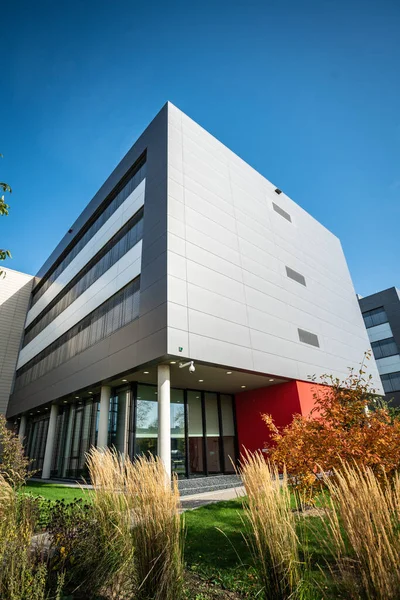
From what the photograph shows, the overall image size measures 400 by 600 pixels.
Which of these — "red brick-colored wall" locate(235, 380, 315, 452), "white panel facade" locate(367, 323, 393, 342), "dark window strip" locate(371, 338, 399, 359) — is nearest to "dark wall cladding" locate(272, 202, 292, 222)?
Result: "red brick-colored wall" locate(235, 380, 315, 452)

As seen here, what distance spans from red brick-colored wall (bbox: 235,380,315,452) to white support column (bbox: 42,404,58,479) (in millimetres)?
11397

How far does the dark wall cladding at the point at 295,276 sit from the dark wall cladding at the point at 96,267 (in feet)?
29.0

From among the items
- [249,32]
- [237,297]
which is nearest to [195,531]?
[237,297]

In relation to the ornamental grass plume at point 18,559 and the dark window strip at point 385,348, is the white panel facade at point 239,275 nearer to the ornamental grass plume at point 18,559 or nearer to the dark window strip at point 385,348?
the ornamental grass plume at point 18,559

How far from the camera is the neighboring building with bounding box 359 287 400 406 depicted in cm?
2958

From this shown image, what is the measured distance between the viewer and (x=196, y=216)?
42.2 feet

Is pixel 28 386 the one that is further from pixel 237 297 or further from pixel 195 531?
pixel 195 531

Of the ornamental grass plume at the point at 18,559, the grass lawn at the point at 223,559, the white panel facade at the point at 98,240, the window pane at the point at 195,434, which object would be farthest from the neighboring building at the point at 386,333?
A: the ornamental grass plume at the point at 18,559

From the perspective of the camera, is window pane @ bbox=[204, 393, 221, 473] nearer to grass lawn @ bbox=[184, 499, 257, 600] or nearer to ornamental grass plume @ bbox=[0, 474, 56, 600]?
grass lawn @ bbox=[184, 499, 257, 600]

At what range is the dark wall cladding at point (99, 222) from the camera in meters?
15.3

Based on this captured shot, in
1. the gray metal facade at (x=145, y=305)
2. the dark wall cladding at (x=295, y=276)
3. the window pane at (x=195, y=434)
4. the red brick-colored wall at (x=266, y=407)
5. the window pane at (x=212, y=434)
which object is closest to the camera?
the gray metal facade at (x=145, y=305)

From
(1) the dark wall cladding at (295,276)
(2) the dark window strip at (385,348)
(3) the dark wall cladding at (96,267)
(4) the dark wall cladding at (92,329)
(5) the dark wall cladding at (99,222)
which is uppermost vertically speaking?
(5) the dark wall cladding at (99,222)

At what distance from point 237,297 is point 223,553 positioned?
9.63 meters

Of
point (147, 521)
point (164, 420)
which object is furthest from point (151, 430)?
point (147, 521)
